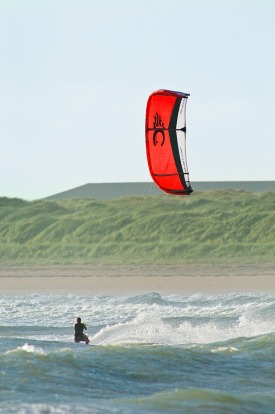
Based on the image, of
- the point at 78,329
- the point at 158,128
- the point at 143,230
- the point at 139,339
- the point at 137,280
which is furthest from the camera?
the point at 143,230

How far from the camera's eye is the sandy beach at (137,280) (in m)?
31.6

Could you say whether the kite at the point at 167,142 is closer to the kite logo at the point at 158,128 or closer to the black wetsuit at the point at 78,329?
the kite logo at the point at 158,128

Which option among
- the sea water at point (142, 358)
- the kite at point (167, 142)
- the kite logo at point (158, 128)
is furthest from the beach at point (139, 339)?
the kite logo at point (158, 128)

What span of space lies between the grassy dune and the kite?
536 inches

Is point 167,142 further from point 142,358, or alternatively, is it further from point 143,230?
point 143,230

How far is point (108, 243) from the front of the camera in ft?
148

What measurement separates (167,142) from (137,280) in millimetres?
9230

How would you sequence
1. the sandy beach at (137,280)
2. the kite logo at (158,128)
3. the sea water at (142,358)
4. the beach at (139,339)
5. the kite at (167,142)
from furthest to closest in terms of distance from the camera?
the sandy beach at (137,280), the kite logo at (158,128), the kite at (167,142), the beach at (139,339), the sea water at (142,358)

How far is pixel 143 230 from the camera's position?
4675 centimetres

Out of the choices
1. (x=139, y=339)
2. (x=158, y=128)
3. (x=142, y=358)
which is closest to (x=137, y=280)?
(x=158, y=128)

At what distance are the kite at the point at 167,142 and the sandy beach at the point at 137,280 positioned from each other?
588 cm

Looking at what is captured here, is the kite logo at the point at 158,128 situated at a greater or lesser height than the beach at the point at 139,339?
greater

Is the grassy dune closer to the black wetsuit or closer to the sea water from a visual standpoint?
the sea water

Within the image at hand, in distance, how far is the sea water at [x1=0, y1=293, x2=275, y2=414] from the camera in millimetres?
15086
